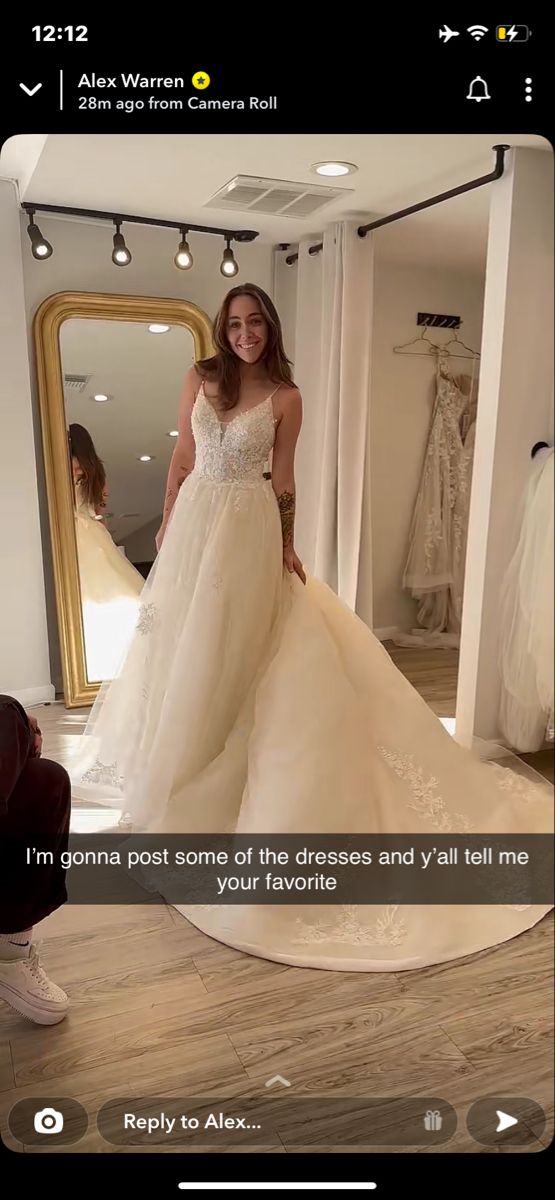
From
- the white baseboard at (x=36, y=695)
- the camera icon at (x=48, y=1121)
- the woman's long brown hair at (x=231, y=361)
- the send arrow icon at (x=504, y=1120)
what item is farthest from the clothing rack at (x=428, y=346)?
the camera icon at (x=48, y=1121)

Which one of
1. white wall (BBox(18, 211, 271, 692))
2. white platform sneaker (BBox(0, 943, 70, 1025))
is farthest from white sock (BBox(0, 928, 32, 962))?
white wall (BBox(18, 211, 271, 692))

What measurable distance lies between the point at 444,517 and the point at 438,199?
10.8 inches

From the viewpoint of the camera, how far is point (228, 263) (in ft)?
2.29

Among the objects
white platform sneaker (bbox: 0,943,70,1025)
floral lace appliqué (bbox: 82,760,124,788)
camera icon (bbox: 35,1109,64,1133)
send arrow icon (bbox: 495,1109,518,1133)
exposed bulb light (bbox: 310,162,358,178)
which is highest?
exposed bulb light (bbox: 310,162,358,178)

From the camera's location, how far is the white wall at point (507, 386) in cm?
57

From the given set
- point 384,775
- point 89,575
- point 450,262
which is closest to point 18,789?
point 89,575

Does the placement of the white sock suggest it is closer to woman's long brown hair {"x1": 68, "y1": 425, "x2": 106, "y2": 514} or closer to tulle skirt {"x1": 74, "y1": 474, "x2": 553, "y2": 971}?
tulle skirt {"x1": 74, "y1": 474, "x2": 553, "y2": 971}

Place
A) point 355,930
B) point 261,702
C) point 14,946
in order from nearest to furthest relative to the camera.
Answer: point 261,702
point 355,930
point 14,946
